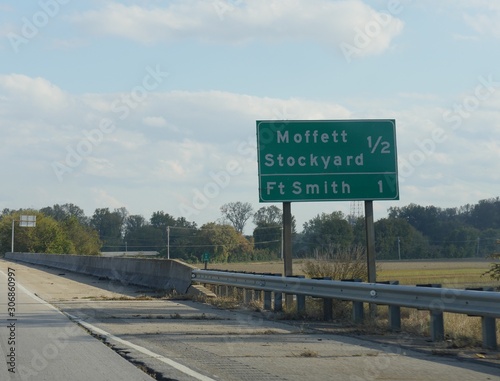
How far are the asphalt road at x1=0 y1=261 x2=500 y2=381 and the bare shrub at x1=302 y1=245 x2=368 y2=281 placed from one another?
108 inches

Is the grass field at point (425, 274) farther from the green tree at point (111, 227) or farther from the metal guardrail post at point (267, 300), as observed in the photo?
the green tree at point (111, 227)

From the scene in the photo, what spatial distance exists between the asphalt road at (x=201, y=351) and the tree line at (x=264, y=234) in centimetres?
2059

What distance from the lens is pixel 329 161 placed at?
61.3 ft

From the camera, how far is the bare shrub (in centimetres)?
1819

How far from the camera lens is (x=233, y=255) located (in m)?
81.8

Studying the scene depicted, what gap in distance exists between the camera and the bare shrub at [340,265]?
18.2 metres

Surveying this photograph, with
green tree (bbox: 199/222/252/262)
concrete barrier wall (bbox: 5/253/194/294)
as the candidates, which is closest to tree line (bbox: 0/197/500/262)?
green tree (bbox: 199/222/252/262)

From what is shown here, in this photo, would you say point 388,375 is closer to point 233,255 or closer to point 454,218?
point 233,255

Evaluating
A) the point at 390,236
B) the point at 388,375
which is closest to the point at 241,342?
the point at 388,375

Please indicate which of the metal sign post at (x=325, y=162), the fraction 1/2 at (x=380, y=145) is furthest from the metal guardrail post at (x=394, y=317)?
the fraction 1/2 at (x=380, y=145)

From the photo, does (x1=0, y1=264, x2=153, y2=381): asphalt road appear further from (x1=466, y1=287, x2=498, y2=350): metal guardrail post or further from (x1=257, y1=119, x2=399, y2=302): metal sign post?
(x1=257, y1=119, x2=399, y2=302): metal sign post

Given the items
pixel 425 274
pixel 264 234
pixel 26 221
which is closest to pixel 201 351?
pixel 425 274

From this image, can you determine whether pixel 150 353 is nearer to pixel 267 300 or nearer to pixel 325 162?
pixel 267 300

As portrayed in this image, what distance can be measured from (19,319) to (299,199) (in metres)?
7.28
